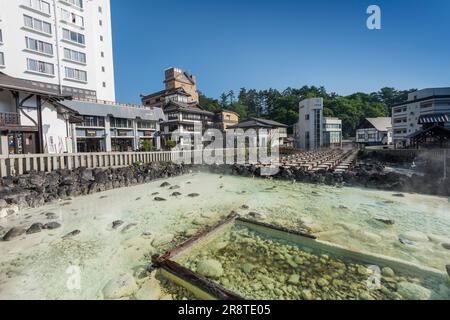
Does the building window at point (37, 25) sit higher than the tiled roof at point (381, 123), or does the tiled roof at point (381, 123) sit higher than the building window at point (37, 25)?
the building window at point (37, 25)

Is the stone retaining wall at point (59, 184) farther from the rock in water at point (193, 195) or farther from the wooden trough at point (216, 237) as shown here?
the wooden trough at point (216, 237)

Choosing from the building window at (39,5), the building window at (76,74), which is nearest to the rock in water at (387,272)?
the building window at (76,74)

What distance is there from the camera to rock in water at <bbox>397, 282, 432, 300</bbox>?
132 inches

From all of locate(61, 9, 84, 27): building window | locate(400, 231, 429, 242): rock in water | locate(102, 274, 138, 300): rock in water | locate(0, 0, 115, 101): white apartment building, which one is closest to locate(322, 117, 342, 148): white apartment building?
locate(400, 231, 429, 242): rock in water

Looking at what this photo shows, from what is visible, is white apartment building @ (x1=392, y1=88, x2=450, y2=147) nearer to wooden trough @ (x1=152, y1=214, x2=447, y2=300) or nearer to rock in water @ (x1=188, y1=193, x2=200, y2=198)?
rock in water @ (x1=188, y1=193, x2=200, y2=198)

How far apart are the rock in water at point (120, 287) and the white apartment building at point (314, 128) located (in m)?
42.2

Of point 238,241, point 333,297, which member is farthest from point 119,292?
point 333,297

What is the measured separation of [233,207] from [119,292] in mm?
5367

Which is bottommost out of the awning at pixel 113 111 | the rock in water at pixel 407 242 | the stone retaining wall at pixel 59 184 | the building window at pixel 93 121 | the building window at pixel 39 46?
the rock in water at pixel 407 242

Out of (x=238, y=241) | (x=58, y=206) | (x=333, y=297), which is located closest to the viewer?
(x=333, y=297)

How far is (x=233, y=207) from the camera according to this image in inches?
333

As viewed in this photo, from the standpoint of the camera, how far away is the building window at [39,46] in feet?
71.6

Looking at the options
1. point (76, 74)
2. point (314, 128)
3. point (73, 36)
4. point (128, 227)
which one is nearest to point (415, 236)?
point (128, 227)
